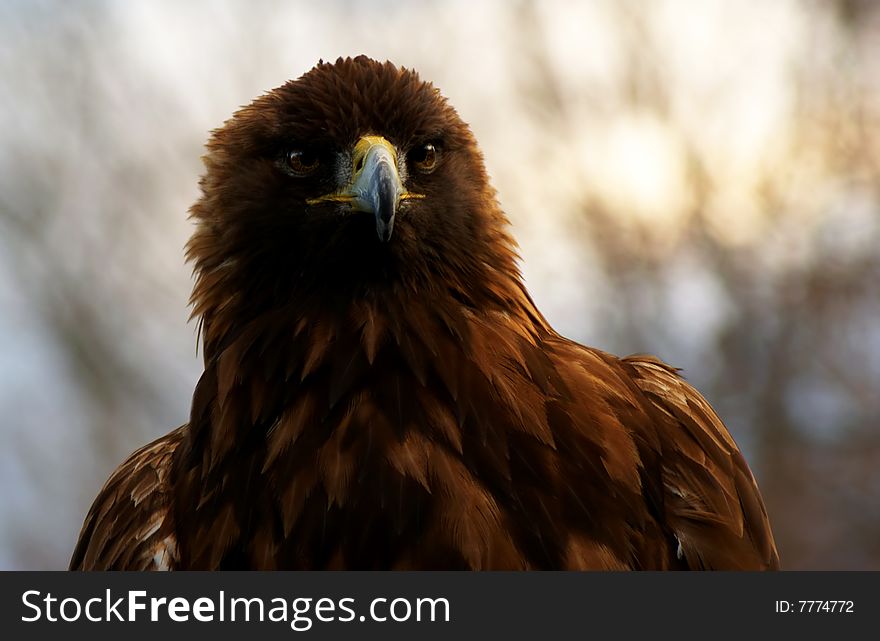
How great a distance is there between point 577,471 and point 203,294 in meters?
1.17

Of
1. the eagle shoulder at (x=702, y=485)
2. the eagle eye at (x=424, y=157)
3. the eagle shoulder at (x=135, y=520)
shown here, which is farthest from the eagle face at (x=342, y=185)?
the eagle shoulder at (x=702, y=485)

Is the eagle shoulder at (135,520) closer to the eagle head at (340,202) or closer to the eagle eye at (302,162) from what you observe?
the eagle head at (340,202)

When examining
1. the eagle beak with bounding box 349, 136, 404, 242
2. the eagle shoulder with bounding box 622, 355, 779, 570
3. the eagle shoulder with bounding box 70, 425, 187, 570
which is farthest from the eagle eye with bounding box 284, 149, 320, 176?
the eagle shoulder with bounding box 622, 355, 779, 570

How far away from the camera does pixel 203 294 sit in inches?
118

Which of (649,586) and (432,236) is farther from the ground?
(432,236)

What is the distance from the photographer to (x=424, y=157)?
2977 millimetres

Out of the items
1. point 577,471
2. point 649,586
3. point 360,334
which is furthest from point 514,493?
point 360,334

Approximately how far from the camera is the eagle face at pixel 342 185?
2803 mm

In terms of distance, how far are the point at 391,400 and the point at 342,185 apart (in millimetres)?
624

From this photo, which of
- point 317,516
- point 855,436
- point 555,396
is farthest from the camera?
point 855,436

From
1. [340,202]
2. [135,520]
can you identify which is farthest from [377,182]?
[135,520]

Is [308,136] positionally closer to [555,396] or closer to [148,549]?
[555,396]

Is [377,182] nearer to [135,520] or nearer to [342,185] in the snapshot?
[342,185]

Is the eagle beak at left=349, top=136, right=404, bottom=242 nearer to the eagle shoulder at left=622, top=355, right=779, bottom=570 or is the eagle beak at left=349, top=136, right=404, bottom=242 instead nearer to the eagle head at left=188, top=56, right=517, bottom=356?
the eagle head at left=188, top=56, right=517, bottom=356
